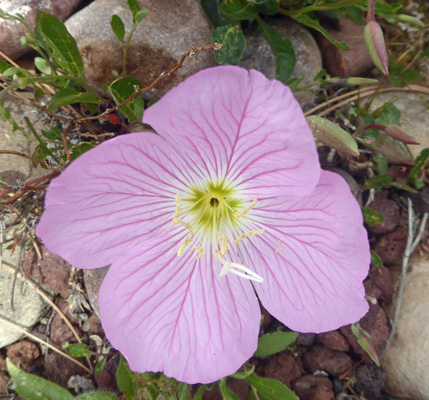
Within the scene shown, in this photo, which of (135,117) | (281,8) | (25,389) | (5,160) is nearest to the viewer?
(25,389)

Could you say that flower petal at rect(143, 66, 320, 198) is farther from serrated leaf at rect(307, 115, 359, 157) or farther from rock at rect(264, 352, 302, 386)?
rock at rect(264, 352, 302, 386)

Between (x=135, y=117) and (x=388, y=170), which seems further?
(x=388, y=170)

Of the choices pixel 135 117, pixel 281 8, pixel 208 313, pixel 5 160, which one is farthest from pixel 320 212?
pixel 5 160

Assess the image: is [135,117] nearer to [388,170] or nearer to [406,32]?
[388,170]

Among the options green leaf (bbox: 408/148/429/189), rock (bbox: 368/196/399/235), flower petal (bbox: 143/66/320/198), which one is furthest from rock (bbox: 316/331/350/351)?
flower petal (bbox: 143/66/320/198)

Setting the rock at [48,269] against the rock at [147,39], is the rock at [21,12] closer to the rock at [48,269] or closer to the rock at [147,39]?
the rock at [147,39]

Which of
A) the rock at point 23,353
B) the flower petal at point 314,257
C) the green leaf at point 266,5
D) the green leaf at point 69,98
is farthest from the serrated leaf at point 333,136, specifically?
the rock at point 23,353

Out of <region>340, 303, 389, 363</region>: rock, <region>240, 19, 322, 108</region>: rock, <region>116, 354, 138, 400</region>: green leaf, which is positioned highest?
<region>240, 19, 322, 108</region>: rock
